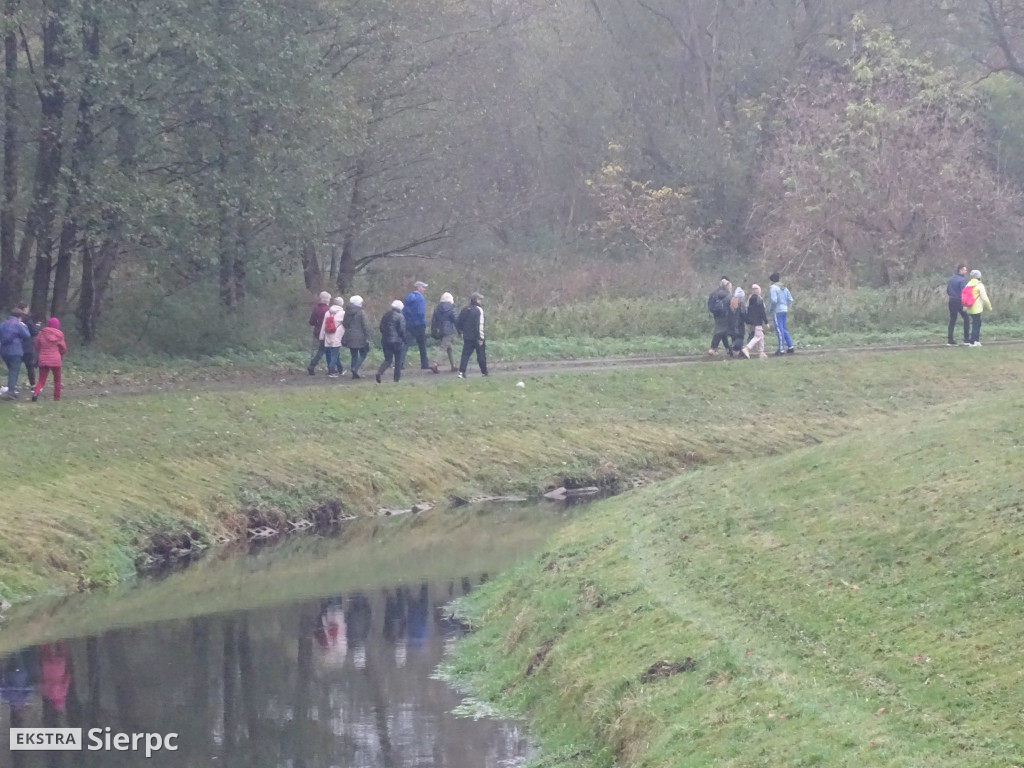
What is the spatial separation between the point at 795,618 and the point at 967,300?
23.1 metres

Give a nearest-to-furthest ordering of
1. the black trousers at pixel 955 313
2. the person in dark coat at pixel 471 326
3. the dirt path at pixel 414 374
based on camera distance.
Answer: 1. the dirt path at pixel 414 374
2. the person in dark coat at pixel 471 326
3. the black trousers at pixel 955 313

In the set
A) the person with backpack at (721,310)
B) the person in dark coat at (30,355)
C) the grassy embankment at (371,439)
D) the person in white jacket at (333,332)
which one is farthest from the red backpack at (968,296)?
the person in dark coat at (30,355)

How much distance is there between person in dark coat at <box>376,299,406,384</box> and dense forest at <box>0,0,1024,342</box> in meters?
4.04

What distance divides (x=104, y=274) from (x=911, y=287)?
74.1ft

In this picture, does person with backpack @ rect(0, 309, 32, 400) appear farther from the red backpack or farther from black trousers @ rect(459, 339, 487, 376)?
the red backpack

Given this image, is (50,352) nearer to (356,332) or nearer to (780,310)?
(356,332)

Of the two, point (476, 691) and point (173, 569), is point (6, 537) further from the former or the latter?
point (476, 691)

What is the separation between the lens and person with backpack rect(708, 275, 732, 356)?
1252 inches

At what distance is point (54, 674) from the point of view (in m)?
13.9

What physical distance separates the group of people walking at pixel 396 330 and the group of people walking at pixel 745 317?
6.14 m

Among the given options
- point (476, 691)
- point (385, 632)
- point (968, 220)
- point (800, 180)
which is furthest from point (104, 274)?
point (968, 220)

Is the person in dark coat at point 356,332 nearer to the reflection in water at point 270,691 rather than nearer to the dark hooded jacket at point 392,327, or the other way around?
the dark hooded jacket at point 392,327

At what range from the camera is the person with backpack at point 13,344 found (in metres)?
24.0

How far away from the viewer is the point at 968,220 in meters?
45.9
